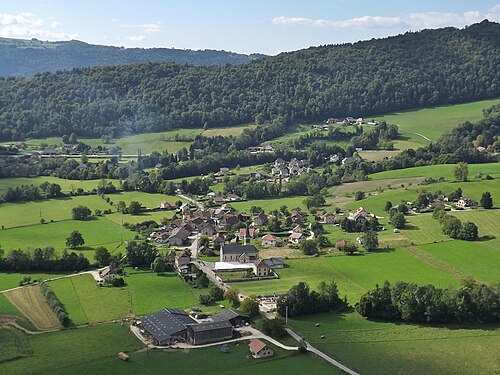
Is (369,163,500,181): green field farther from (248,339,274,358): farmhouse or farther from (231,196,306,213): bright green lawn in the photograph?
(248,339,274,358): farmhouse

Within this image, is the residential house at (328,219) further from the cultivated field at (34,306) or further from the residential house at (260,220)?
the cultivated field at (34,306)

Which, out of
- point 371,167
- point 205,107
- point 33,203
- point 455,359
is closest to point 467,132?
point 371,167

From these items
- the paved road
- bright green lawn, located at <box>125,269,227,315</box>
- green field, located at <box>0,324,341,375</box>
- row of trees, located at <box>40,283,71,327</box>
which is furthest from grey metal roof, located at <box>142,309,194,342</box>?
the paved road

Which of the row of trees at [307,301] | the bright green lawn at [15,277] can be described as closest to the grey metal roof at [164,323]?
the row of trees at [307,301]

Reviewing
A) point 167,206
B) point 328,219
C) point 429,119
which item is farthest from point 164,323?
point 429,119

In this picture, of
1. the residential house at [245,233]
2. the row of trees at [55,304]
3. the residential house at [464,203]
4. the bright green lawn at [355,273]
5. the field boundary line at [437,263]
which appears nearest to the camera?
the row of trees at [55,304]

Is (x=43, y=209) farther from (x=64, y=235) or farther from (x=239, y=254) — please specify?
(x=239, y=254)

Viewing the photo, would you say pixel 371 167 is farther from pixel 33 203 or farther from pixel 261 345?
pixel 261 345
